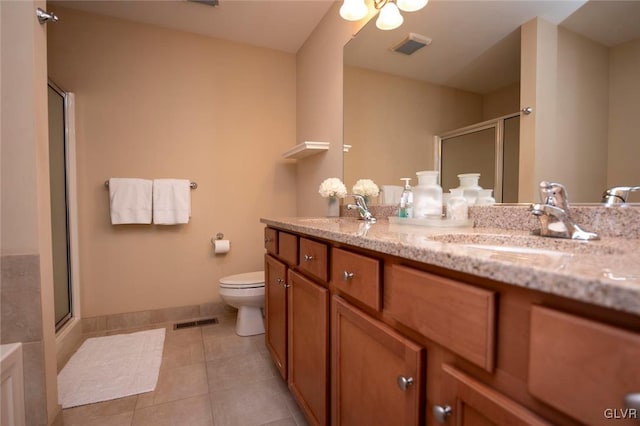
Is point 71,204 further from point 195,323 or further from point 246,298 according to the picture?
point 246,298

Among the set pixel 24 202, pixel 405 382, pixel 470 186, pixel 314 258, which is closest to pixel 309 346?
pixel 314 258

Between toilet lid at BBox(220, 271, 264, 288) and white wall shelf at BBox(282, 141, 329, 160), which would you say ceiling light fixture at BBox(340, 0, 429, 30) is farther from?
toilet lid at BBox(220, 271, 264, 288)

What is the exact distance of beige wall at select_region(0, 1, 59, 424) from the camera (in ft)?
3.53

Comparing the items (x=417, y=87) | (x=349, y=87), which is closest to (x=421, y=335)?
(x=417, y=87)

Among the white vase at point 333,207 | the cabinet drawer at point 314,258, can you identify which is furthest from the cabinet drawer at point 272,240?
the white vase at point 333,207

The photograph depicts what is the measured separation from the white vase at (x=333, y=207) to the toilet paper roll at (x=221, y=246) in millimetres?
972

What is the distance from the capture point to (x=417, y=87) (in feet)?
4.95

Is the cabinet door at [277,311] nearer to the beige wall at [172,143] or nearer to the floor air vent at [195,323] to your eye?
the floor air vent at [195,323]

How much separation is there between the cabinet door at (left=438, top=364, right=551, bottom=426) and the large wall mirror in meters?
0.76

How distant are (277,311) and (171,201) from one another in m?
1.34

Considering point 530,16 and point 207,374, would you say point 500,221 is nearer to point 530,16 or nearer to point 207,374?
point 530,16

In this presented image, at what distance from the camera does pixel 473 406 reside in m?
0.49

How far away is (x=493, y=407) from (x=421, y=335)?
0.59 feet

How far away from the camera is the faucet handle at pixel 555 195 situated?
0.83 m
